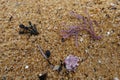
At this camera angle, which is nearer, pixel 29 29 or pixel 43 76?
pixel 43 76

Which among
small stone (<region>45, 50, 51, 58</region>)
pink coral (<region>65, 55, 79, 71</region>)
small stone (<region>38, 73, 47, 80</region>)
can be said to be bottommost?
small stone (<region>38, 73, 47, 80</region>)

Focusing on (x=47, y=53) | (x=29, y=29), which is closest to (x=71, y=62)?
(x=47, y=53)

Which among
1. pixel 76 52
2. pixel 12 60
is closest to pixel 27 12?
pixel 12 60

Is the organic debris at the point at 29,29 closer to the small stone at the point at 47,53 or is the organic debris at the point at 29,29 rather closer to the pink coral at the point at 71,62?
the small stone at the point at 47,53

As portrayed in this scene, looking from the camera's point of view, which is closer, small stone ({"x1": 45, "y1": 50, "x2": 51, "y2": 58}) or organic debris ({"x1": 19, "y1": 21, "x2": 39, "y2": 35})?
small stone ({"x1": 45, "y1": 50, "x2": 51, "y2": 58})

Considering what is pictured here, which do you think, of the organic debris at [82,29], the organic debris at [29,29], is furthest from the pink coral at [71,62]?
the organic debris at [29,29]

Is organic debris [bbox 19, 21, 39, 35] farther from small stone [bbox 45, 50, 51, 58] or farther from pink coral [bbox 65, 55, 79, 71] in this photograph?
pink coral [bbox 65, 55, 79, 71]

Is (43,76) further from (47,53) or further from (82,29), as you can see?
(82,29)

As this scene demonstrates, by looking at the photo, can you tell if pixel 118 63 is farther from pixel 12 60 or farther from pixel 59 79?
pixel 12 60

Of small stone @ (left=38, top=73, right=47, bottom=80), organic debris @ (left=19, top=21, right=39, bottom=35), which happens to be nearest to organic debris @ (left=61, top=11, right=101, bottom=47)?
organic debris @ (left=19, top=21, right=39, bottom=35)
